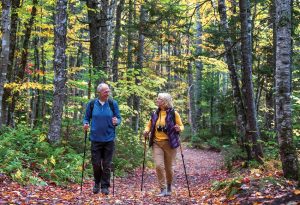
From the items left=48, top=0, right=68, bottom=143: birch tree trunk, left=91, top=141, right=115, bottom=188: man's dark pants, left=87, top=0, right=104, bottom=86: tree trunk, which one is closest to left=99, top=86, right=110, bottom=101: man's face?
left=91, top=141, right=115, bottom=188: man's dark pants

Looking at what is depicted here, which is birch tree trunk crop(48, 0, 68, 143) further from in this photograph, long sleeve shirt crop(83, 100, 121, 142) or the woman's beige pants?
the woman's beige pants

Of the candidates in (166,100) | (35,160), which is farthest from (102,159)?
(35,160)

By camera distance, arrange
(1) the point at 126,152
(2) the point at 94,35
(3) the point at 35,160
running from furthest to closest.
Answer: (1) the point at 126,152 < (2) the point at 94,35 < (3) the point at 35,160

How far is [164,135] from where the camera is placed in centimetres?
810

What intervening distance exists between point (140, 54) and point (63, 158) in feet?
35.5

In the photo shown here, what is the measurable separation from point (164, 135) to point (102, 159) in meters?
1.42

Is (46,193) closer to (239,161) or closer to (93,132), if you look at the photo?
(93,132)

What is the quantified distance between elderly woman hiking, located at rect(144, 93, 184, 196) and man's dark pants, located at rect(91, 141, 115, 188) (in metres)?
0.88

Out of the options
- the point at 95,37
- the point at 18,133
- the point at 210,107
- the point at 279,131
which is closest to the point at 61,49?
the point at 95,37

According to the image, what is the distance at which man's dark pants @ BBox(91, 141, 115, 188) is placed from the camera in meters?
7.87

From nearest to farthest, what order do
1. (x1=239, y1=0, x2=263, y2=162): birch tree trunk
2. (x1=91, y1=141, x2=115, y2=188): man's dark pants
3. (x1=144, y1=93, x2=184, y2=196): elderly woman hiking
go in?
(x1=91, y1=141, x2=115, y2=188): man's dark pants, (x1=144, y1=93, x2=184, y2=196): elderly woman hiking, (x1=239, y1=0, x2=263, y2=162): birch tree trunk

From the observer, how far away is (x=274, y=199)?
5551 mm

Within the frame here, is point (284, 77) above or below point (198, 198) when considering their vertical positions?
above

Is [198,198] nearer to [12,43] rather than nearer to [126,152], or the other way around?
[126,152]
